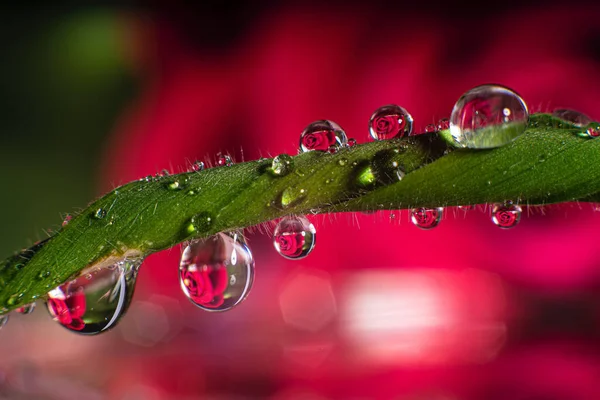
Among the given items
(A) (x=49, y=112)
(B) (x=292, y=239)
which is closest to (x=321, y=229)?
(B) (x=292, y=239)

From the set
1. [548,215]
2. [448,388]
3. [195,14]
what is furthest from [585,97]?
[195,14]

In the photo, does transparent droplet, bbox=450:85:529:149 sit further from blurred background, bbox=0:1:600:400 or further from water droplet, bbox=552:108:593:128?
blurred background, bbox=0:1:600:400

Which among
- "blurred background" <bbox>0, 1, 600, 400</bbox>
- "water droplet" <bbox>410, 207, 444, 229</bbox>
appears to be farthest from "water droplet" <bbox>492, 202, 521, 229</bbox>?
"blurred background" <bbox>0, 1, 600, 400</bbox>

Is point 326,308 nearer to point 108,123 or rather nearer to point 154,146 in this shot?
point 154,146

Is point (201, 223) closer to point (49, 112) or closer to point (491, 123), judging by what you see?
point (491, 123)

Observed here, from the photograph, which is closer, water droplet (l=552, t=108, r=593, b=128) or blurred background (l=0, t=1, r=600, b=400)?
water droplet (l=552, t=108, r=593, b=128)
